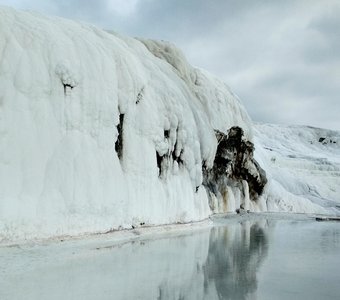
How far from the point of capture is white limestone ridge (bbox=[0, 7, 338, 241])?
1306 cm

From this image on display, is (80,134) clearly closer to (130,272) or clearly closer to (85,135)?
(85,135)

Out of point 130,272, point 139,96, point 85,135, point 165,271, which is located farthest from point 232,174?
point 130,272

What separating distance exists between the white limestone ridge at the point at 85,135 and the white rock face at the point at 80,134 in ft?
0.11

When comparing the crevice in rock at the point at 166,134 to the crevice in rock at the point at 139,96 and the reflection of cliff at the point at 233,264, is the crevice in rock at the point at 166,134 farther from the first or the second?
the reflection of cliff at the point at 233,264

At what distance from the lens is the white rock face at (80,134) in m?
13.0

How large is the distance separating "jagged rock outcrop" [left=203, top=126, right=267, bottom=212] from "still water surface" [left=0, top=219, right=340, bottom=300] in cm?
1581

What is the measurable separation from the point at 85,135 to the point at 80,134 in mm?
228

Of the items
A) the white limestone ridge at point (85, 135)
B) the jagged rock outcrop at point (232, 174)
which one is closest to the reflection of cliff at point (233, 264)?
the white limestone ridge at point (85, 135)

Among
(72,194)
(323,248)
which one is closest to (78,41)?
(72,194)

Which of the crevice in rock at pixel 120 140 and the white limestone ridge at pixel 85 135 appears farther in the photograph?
the crevice in rock at pixel 120 140

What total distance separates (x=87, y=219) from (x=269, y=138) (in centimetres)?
7163

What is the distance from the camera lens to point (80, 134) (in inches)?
600

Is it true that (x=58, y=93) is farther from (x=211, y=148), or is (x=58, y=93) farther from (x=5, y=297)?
(x=211, y=148)

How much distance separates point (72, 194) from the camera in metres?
14.2
